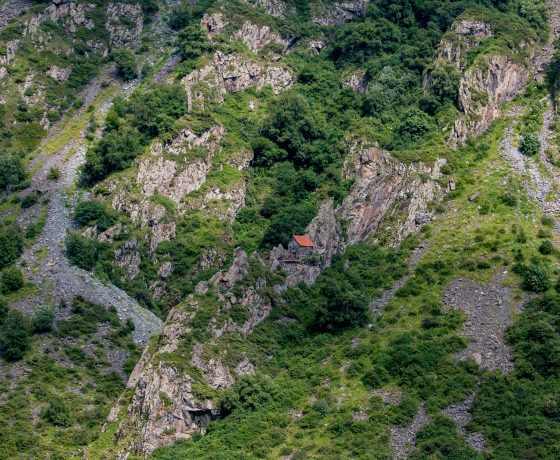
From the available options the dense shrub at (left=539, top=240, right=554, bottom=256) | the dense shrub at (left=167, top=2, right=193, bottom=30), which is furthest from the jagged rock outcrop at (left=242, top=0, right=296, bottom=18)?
the dense shrub at (left=539, top=240, right=554, bottom=256)

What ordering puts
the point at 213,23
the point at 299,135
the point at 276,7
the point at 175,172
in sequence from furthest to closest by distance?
1. the point at 276,7
2. the point at 213,23
3. the point at 299,135
4. the point at 175,172

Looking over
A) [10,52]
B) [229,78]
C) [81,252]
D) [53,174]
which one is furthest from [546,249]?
[10,52]

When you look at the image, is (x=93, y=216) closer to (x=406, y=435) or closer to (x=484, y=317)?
(x=484, y=317)

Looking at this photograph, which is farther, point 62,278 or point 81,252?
point 81,252

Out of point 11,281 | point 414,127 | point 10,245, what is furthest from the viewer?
point 414,127

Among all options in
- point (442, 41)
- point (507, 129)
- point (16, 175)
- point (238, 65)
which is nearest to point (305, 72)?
point (238, 65)

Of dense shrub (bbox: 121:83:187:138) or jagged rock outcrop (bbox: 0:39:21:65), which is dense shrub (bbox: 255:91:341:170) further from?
jagged rock outcrop (bbox: 0:39:21:65)

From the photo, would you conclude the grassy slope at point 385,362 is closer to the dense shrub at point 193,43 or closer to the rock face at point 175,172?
the rock face at point 175,172

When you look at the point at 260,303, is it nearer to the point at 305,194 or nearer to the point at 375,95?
the point at 305,194
